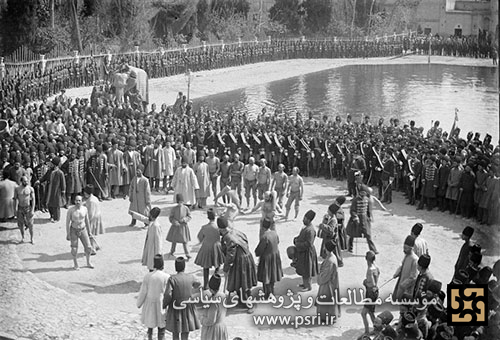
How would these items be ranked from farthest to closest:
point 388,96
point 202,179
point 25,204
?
point 388,96 → point 202,179 → point 25,204

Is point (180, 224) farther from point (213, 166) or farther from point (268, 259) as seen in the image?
point (213, 166)

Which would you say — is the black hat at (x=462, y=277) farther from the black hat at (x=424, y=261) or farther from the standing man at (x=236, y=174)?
the standing man at (x=236, y=174)

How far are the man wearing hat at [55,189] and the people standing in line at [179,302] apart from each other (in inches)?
240

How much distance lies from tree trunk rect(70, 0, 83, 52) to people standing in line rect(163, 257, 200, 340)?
3197 cm

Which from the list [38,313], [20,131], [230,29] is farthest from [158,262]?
[230,29]

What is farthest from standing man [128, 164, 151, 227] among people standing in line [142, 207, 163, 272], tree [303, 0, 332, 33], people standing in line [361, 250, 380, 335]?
tree [303, 0, 332, 33]

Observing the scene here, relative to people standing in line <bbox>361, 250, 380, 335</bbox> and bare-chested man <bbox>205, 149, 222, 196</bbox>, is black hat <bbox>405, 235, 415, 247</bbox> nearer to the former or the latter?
people standing in line <bbox>361, 250, 380, 335</bbox>

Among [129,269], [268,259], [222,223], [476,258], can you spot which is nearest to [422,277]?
[476,258]

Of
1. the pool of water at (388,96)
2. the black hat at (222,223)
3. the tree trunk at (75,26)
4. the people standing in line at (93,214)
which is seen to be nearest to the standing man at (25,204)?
the people standing in line at (93,214)

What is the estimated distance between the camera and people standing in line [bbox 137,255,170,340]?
8617 millimetres

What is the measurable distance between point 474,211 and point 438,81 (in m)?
29.1

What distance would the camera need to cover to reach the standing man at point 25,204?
41.7 ft

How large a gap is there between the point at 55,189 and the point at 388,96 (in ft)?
82.5

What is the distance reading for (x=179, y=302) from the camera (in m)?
8.50
